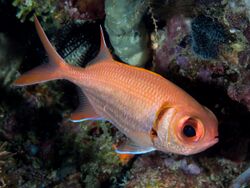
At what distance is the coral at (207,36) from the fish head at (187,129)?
1228mm

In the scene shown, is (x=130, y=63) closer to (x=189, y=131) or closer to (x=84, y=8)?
(x=84, y=8)

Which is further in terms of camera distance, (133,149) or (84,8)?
(84,8)

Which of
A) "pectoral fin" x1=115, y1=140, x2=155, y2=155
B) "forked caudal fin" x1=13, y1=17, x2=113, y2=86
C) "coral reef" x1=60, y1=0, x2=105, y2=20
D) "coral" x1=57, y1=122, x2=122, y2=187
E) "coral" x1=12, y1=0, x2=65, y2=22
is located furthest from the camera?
"coral" x1=57, y1=122, x2=122, y2=187

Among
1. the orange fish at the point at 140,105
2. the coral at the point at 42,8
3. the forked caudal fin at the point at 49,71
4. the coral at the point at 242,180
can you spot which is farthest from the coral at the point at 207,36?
the coral at the point at 42,8

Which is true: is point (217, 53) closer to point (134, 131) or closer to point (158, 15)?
point (158, 15)

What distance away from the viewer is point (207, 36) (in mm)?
3232

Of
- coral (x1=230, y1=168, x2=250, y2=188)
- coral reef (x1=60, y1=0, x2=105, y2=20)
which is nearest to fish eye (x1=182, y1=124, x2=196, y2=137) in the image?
coral (x1=230, y1=168, x2=250, y2=188)

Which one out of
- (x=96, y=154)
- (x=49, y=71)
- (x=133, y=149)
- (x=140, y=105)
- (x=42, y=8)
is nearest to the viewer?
(x=140, y=105)

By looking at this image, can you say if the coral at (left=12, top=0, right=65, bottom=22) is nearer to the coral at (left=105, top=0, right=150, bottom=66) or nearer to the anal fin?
the coral at (left=105, top=0, right=150, bottom=66)

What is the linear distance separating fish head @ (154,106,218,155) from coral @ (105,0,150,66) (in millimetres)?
1806

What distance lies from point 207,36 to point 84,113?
5.12ft

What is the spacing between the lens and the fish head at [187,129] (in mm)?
2176

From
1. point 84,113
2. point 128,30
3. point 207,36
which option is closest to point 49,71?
point 84,113

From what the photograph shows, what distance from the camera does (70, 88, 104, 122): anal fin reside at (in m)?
2.88
